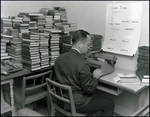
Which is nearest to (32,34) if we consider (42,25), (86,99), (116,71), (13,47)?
(13,47)

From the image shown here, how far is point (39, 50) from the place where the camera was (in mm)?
2369

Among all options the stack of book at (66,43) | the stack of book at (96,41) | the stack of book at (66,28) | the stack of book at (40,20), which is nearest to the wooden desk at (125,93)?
the stack of book at (96,41)

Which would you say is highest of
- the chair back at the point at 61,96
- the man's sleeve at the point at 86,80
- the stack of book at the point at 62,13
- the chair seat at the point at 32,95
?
the stack of book at the point at 62,13

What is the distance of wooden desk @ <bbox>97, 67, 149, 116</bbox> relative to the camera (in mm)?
1973

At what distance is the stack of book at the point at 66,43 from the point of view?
104 inches

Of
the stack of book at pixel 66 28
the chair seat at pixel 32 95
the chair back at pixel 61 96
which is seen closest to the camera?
the chair back at pixel 61 96

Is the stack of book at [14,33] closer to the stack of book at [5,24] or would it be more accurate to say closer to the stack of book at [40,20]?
the stack of book at [5,24]

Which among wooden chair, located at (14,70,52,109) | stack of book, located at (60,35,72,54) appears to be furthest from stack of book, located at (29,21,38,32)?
wooden chair, located at (14,70,52,109)

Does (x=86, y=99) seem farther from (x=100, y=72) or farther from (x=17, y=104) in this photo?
(x=17, y=104)

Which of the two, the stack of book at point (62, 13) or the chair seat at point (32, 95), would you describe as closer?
the chair seat at point (32, 95)

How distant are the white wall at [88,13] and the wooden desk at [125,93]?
0.62 feet

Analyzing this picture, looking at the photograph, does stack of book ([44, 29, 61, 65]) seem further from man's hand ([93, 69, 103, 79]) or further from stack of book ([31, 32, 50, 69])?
man's hand ([93, 69, 103, 79])

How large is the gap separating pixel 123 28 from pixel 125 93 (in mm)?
989

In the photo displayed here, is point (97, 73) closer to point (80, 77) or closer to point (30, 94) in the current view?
point (80, 77)
